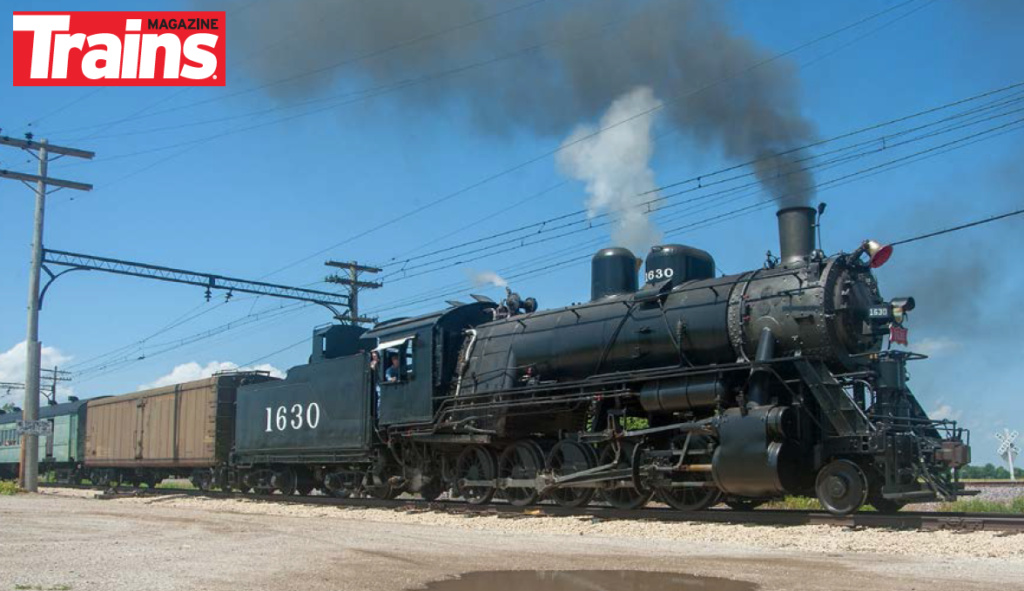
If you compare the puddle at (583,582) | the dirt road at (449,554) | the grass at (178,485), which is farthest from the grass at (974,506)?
the grass at (178,485)

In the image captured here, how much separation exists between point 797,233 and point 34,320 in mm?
20263

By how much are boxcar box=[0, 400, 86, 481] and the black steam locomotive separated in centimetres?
1887

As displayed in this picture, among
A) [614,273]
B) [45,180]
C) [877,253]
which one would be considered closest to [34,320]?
[45,180]

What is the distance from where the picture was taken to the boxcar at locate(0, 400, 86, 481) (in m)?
33.3

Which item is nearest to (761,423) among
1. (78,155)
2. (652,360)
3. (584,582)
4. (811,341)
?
(811,341)

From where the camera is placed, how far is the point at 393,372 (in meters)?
17.5

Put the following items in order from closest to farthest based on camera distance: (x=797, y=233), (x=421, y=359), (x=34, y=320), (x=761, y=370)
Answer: (x=761, y=370) → (x=797, y=233) → (x=421, y=359) → (x=34, y=320)

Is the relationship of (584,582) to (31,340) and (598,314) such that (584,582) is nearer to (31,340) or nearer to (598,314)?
(598,314)

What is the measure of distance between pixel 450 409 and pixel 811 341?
6.62 metres

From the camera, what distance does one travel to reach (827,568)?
7777 mm

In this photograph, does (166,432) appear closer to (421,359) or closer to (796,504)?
(421,359)

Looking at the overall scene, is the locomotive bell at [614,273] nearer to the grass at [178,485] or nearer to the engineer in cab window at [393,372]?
the engineer in cab window at [393,372]

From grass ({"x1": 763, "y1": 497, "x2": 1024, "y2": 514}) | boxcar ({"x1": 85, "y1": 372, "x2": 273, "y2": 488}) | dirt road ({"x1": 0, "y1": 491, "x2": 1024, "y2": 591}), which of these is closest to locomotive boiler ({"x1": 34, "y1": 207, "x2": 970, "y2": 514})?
dirt road ({"x1": 0, "y1": 491, "x2": 1024, "y2": 591})

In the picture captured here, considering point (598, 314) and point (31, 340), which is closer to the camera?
point (598, 314)
